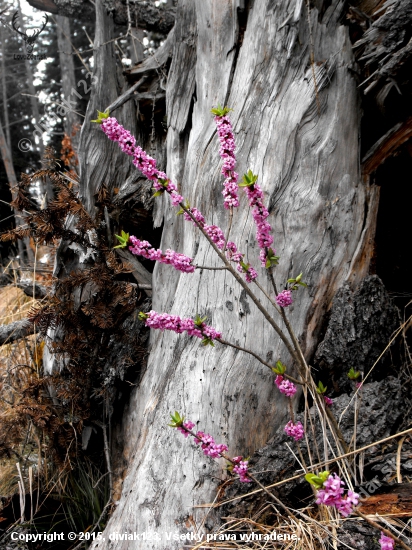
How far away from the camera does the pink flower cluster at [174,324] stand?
6.52 ft

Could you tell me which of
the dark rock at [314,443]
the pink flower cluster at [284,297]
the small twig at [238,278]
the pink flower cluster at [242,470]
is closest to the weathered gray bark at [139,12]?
the small twig at [238,278]

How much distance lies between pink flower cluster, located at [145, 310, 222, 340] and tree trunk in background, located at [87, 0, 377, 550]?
1.96 feet

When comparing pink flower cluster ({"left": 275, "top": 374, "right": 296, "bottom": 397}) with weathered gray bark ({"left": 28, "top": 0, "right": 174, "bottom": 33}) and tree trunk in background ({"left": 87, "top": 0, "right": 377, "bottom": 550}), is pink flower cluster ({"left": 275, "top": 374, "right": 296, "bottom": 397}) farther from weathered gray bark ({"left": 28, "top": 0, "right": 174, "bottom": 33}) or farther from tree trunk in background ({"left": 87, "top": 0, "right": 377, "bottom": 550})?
weathered gray bark ({"left": 28, "top": 0, "right": 174, "bottom": 33})

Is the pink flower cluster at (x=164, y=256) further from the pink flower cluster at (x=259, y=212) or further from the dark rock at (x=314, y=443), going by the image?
A: the dark rock at (x=314, y=443)

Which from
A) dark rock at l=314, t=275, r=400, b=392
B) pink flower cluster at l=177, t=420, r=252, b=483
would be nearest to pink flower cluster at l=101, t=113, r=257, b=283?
pink flower cluster at l=177, t=420, r=252, b=483

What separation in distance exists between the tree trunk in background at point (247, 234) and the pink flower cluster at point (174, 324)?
60 cm

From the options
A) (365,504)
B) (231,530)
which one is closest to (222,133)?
(365,504)

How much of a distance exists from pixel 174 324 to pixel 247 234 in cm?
97

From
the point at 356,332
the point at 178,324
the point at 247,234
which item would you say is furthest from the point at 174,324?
the point at 356,332

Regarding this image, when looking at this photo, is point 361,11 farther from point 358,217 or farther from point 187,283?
point 187,283

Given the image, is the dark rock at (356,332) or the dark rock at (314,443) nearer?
the dark rock at (314,443)

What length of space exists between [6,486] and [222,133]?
9.80 feet

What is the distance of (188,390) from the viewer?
264 cm

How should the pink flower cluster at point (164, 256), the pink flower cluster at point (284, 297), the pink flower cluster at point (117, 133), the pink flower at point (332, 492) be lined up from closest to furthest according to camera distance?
1. the pink flower at point (332, 492)
2. the pink flower cluster at point (117, 133)
3. the pink flower cluster at point (164, 256)
4. the pink flower cluster at point (284, 297)
